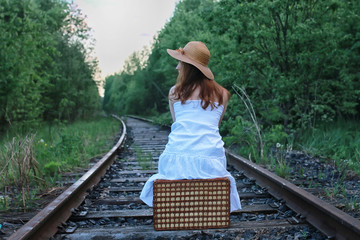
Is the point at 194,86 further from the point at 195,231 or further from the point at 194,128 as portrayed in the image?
the point at 195,231

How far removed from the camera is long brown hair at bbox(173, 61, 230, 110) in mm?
2926

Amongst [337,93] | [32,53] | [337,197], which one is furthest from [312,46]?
[32,53]

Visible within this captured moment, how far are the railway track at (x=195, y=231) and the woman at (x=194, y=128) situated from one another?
0.95ft

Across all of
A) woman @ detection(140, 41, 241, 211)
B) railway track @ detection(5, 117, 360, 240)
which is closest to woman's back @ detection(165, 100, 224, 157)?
woman @ detection(140, 41, 241, 211)

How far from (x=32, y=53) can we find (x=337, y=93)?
8069mm

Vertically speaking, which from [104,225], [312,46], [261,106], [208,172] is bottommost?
[104,225]

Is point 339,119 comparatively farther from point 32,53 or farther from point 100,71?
point 100,71

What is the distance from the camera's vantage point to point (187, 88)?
294 centimetres

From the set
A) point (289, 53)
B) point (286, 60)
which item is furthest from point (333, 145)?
point (289, 53)

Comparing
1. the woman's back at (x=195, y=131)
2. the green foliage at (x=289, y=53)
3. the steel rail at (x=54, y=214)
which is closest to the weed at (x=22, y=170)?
the steel rail at (x=54, y=214)

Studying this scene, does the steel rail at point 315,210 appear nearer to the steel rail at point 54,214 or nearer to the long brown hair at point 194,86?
the long brown hair at point 194,86

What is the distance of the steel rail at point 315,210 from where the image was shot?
2470 millimetres

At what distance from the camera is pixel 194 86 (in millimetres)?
2953

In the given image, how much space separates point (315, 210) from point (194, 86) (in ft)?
4.75
